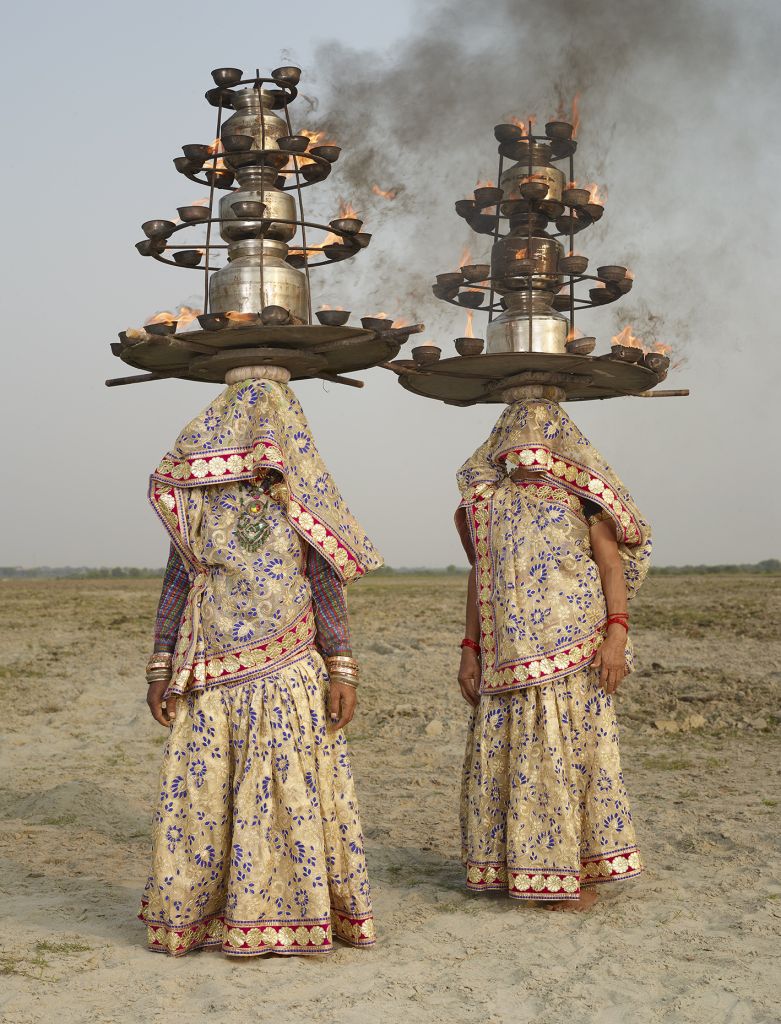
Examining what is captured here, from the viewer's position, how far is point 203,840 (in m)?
4.28

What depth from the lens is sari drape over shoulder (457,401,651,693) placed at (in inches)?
199

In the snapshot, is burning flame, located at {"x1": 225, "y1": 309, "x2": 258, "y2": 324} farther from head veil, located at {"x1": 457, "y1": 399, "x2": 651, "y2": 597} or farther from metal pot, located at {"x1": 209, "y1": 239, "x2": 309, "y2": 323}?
head veil, located at {"x1": 457, "y1": 399, "x2": 651, "y2": 597}

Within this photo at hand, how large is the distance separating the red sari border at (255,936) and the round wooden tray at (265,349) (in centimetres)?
221

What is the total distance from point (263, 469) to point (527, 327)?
66.2 inches

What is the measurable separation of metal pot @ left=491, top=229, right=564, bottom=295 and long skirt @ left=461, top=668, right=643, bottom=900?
1944 millimetres

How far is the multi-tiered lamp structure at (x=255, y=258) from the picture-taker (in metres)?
4.51

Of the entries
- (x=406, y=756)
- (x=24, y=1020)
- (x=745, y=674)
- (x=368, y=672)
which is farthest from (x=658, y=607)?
(x=24, y=1020)

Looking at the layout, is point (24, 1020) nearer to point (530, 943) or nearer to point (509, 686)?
point (530, 943)

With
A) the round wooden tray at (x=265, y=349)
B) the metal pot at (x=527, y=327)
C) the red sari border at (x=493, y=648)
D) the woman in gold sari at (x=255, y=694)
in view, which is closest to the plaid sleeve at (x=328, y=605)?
the woman in gold sari at (x=255, y=694)

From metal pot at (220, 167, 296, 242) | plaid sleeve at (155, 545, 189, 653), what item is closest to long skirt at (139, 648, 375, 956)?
plaid sleeve at (155, 545, 189, 653)

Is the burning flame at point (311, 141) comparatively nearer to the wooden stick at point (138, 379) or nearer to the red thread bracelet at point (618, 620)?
the wooden stick at point (138, 379)

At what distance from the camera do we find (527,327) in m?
5.38

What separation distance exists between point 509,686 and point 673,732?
552 centimetres

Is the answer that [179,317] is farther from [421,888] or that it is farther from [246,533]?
[421,888]
